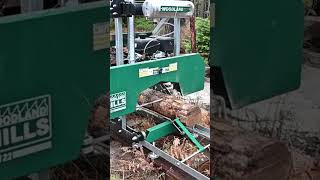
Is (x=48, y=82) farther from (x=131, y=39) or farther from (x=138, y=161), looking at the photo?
(x=131, y=39)

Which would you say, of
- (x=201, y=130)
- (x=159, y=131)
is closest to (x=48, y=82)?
(x=159, y=131)

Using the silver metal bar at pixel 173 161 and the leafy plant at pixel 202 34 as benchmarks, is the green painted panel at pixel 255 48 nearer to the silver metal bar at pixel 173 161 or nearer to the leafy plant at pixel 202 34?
the silver metal bar at pixel 173 161

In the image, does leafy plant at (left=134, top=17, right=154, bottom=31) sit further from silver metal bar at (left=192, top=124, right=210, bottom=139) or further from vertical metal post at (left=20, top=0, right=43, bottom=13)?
vertical metal post at (left=20, top=0, right=43, bottom=13)

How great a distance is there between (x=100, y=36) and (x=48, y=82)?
0.70ft

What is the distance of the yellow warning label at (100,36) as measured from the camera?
56.4 inches

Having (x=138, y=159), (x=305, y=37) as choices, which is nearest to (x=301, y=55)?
(x=305, y=37)

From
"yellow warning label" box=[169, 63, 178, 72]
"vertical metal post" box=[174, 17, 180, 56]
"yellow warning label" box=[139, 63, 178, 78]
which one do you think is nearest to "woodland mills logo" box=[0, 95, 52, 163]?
"yellow warning label" box=[139, 63, 178, 78]

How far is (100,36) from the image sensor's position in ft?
4.74

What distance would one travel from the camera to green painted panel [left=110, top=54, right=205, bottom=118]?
12.6 feet

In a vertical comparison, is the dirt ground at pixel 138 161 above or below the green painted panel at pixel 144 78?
below

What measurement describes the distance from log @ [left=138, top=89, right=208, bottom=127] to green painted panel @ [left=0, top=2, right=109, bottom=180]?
2.92m

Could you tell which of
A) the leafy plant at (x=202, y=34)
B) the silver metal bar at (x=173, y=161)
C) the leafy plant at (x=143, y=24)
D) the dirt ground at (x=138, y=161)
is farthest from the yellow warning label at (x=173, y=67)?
the leafy plant at (x=202, y=34)

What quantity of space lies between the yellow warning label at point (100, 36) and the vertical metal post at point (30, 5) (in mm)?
197

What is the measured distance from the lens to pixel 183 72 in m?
4.43
